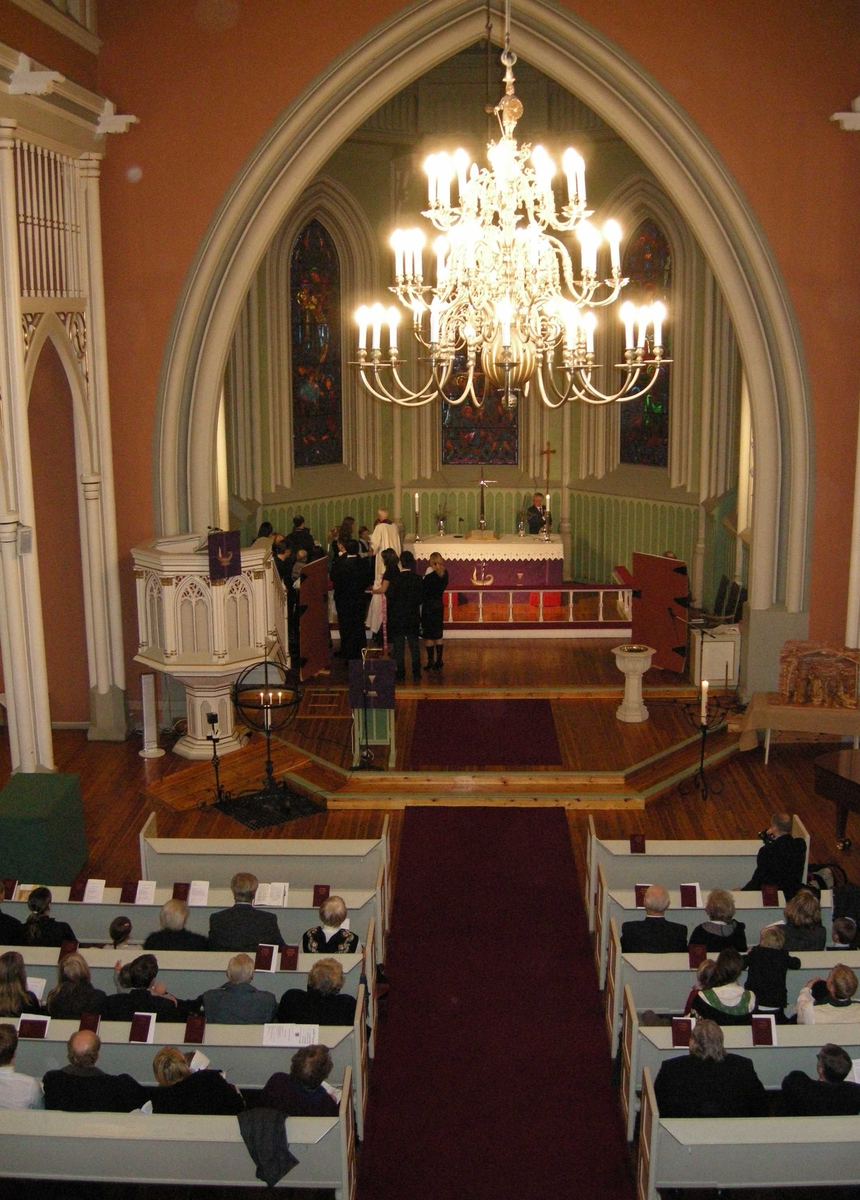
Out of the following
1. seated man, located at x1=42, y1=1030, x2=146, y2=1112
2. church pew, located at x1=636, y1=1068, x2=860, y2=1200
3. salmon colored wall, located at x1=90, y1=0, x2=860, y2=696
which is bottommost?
church pew, located at x1=636, y1=1068, x2=860, y2=1200

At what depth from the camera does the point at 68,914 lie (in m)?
8.39

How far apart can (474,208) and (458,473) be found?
1295cm

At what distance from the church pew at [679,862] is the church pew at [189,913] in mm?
1696

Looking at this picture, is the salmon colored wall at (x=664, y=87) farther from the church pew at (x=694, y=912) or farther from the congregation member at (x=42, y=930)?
the congregation member at (x=42, y=930)

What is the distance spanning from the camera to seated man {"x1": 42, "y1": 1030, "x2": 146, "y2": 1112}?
612cm

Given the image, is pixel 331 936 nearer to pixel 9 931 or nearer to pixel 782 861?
pixel 9 931

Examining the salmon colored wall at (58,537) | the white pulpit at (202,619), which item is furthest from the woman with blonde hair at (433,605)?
the salmon colored wall at (58,537)

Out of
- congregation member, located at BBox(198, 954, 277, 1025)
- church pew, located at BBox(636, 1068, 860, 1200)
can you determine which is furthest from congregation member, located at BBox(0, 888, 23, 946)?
church pew, located at BBox(636, 1068, 860, 1200)

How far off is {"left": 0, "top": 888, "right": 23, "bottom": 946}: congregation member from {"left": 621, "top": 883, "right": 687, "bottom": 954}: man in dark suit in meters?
3.70

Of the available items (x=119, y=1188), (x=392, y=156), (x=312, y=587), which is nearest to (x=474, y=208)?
(x=119, y=1188)

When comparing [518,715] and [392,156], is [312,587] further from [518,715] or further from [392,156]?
[392,156]

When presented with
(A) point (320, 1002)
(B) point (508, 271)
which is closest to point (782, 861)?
(A) point (320, 1002)

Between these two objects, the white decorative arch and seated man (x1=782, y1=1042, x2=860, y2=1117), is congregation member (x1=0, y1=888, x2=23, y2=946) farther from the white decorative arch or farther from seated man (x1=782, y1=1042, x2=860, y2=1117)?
the white decorative arch

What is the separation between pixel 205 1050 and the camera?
6602 mm
